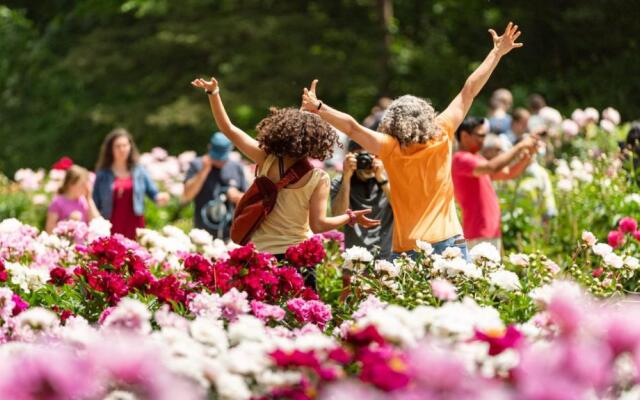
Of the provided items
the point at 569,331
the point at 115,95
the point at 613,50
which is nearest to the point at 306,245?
the point at 569,331

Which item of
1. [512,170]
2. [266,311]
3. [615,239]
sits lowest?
[266,311]

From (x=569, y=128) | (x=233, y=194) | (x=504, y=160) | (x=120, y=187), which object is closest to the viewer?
(x=504, y=160)

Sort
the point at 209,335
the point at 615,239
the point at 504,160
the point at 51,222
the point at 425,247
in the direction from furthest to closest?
the point at 51,222
the point at 504,160
the point at 615,239
the point at 425,247
the point at 209,335

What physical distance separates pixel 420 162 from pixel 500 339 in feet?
8.53

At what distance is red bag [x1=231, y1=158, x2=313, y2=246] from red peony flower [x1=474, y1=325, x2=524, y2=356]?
250 cm

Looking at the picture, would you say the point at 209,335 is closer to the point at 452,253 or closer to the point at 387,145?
the point at 452,253

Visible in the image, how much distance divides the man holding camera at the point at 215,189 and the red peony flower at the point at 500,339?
615cm

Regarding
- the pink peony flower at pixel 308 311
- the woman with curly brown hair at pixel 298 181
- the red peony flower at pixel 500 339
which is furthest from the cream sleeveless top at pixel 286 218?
the red peony flower at pixel 500 339

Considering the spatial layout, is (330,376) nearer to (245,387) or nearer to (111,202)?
(245,387)

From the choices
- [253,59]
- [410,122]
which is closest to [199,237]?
[410,122]

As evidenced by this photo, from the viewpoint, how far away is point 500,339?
10.8 feet

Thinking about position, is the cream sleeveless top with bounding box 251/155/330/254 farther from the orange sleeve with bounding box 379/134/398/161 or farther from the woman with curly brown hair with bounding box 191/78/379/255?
the orange sleeve with bounding box 379/134/398/161

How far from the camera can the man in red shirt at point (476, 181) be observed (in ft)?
24.3

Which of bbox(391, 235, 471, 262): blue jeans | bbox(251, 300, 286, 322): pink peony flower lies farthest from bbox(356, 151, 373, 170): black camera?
bbox(251, 300, 286, 322): pink peony flower
